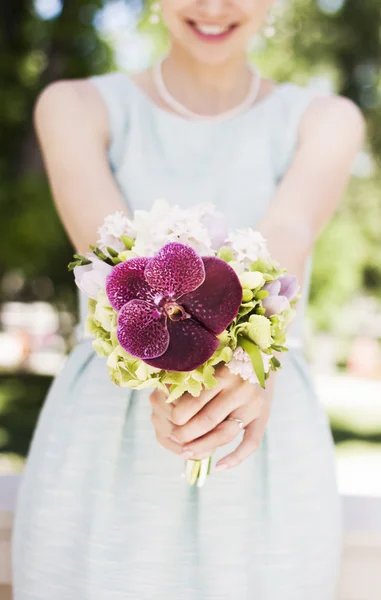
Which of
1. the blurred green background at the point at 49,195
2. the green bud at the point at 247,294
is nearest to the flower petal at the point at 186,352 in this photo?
the green bud at the point at 247,294

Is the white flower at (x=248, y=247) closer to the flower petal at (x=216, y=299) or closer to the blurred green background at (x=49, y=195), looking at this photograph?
the flower petal at (x=216, y=299)

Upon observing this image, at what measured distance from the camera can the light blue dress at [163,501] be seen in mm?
1609

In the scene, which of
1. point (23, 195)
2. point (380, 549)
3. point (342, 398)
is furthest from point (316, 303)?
point (380, 549)

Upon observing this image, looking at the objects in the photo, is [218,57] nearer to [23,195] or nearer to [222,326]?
[222,326]

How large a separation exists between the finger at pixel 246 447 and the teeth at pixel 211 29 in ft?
3.39

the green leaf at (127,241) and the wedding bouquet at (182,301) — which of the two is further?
the green leaf at (127,241)

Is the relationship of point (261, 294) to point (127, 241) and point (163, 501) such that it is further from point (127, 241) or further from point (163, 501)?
point (163, 501)

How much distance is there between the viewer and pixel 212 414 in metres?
1.37

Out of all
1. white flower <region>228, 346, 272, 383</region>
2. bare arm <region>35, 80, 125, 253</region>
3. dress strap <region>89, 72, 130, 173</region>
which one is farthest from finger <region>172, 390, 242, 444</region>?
dress strap <region>89, 72, 130, 173</region>

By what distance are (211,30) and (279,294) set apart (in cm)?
87

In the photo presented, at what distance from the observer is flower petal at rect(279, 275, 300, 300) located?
134 centimetres

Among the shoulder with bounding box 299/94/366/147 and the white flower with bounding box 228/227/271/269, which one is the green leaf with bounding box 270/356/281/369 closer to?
the white flower with bounding box 228/227/271/269

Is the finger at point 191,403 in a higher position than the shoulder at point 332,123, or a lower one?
lower

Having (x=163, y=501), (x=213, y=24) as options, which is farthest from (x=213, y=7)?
(x=163, y=501)
